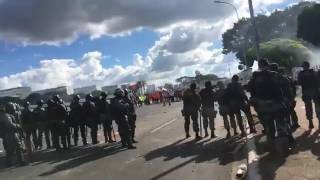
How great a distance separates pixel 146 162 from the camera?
14148 millimetres

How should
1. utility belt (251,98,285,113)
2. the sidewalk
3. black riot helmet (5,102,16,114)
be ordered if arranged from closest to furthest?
the sidewalk < utility belt (251,98,285,113) < black riot helmet (5,102,16,114)

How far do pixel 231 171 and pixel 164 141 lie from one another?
7.12m

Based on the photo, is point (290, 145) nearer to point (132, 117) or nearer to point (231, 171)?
point (231, 171)

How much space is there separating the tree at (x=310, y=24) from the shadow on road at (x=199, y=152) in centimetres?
6085

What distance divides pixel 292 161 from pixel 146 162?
13.8ft

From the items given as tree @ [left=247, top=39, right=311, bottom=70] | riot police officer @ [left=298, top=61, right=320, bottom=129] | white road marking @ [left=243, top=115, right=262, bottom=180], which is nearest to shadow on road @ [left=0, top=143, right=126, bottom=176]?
white road marking @ [left=243, top=115, right=262, bottom=180]

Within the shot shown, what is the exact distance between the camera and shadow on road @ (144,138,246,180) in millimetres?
13292

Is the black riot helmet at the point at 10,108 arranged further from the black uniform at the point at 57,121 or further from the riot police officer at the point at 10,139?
the black uniform at the point at 57,121

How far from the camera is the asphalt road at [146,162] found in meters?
12.2

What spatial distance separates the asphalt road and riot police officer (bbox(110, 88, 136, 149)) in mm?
381

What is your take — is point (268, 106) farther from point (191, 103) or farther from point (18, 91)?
point (18, 91)

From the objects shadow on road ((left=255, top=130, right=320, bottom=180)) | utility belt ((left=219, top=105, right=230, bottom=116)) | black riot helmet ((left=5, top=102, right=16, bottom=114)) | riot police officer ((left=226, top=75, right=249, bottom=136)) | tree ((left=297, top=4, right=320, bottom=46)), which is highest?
tree ((left=297, top=4, right=320, bottom=46))

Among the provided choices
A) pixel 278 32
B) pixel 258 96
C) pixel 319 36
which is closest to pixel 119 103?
pixel 258 96

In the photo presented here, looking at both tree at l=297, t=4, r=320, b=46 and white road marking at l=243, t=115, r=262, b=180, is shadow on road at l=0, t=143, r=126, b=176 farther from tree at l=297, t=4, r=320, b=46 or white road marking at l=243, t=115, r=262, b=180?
tree at l=297, t=4, r=320, b=46
